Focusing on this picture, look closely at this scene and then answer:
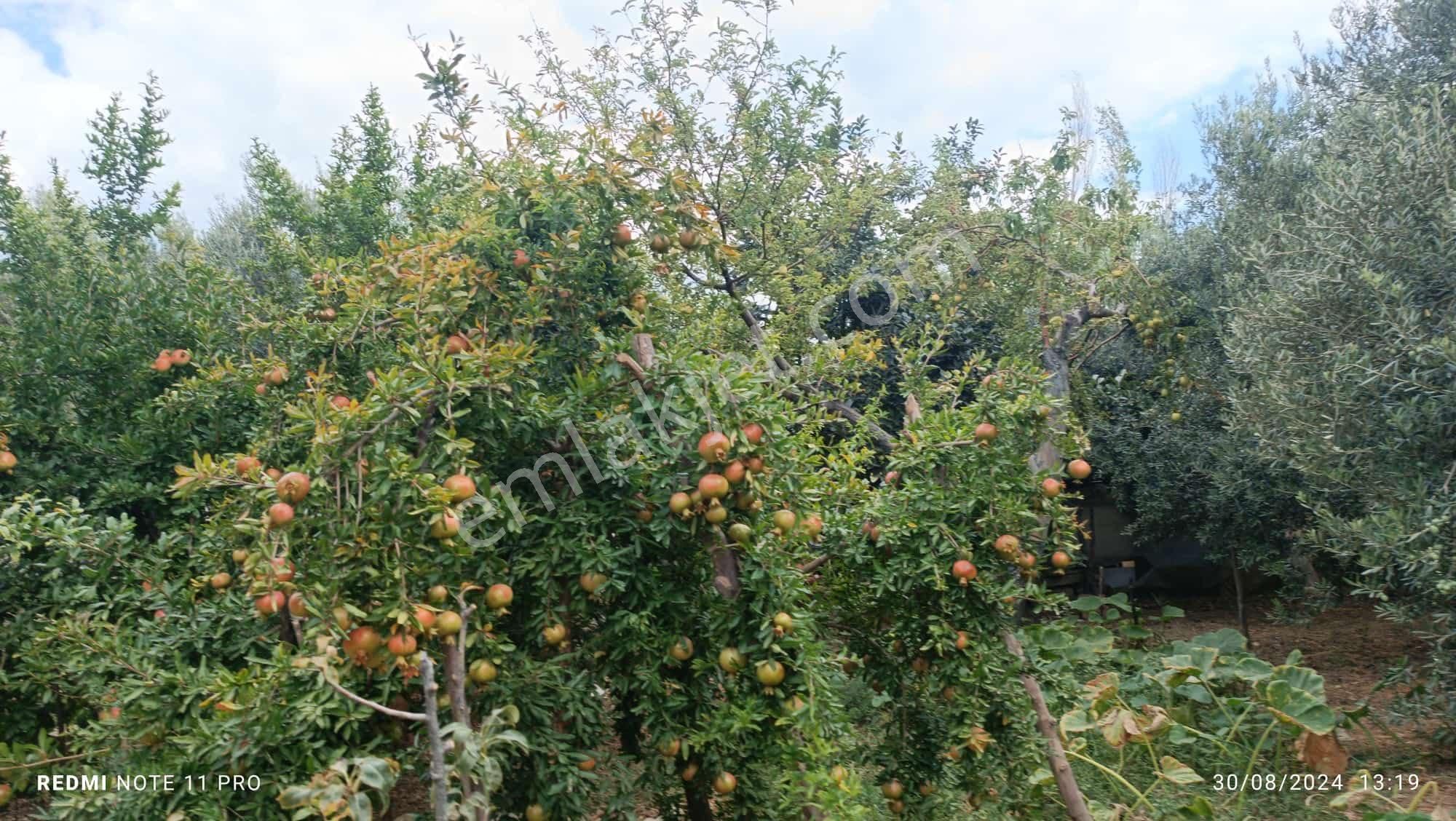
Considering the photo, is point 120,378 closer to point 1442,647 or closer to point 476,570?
point 476,570

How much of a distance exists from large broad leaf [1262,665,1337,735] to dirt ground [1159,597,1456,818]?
56cm

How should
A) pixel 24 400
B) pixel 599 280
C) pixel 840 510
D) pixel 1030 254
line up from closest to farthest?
1. pixel 599 280
2. pixel 840 510
3. pixel 24 400
4. pixel 1030 254

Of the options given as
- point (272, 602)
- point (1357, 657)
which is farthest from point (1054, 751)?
point (1357, 657)

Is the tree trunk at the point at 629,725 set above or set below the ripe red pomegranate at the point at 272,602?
below

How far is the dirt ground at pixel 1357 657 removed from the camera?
5258 mm

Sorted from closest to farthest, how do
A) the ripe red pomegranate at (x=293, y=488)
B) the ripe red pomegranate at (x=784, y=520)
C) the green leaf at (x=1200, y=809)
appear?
1. the ripe red pomegranate at (x=293, y=488)
2. the ripe red pomegranate at (x=784, y=520)
3. the green leaf at (x=1200, y=809)

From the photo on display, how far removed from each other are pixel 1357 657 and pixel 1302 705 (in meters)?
4.43

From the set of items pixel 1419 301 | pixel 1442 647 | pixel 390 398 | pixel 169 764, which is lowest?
pixel 1442 647

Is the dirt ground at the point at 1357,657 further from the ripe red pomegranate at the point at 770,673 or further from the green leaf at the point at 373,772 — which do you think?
the green leaf at the point at 373,772

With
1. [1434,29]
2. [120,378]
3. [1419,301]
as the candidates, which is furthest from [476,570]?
[1434,29]

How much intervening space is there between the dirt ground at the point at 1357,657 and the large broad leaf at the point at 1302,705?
1.82 feet

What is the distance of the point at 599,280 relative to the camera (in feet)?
10.6

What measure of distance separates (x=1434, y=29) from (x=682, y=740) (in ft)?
22.9

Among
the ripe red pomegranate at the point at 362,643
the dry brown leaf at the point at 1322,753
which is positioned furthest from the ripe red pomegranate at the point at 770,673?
the dry brown leaf at the point at 1322,753
